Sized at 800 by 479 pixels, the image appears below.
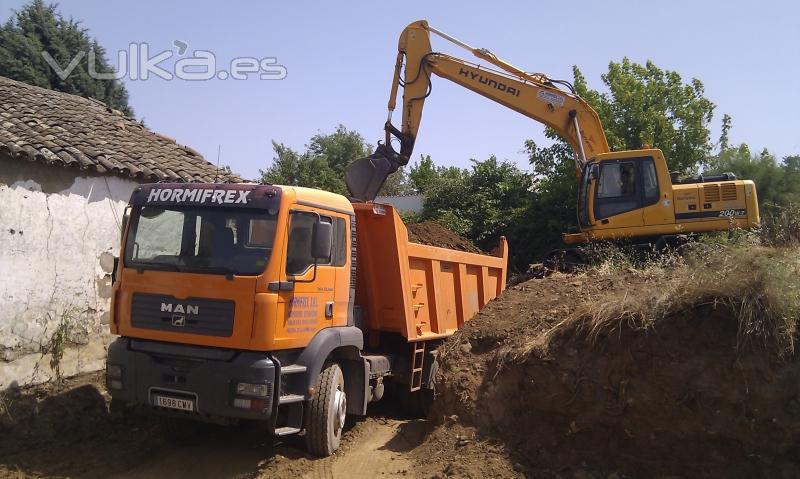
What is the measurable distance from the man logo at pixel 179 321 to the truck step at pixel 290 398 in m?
1.07

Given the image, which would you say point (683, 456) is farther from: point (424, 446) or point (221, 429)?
point (221, 429)

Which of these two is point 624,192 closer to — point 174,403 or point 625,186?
point 625,186

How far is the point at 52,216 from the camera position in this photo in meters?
7.96

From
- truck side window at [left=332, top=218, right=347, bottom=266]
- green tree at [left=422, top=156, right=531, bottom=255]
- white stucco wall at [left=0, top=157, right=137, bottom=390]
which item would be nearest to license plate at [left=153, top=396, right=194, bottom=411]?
truck side window at [left=332, top=218, right=347, bottom=266]

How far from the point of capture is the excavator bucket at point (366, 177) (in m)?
11.0

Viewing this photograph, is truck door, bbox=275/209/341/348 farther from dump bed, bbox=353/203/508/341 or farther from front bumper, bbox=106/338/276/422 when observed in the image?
dump bed, bbox=353/203/508/341

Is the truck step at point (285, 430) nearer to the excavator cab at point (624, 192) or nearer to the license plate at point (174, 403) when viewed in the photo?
the license plate at point (174, 403)

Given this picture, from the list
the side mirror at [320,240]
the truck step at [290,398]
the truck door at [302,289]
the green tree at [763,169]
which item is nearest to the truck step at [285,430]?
the truck step at [290,398]

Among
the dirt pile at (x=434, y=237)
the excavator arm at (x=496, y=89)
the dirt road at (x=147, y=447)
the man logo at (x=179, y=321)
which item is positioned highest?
the excavator arm at (x=496, y=89)

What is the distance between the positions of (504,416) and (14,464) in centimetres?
460

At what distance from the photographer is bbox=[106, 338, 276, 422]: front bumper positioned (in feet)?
16.9

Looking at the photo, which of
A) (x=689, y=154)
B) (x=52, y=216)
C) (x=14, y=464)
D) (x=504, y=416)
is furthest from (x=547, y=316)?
(x=689, y=154)

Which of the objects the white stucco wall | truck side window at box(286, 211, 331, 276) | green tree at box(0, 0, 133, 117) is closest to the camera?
truck side window at box(286, 211, 331, 276)

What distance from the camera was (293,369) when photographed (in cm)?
545
